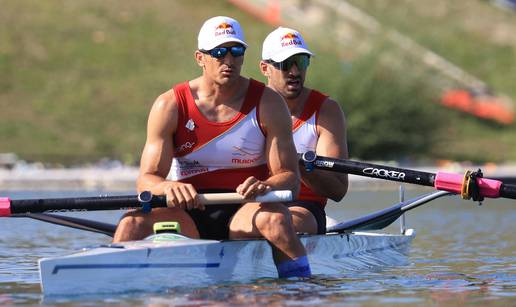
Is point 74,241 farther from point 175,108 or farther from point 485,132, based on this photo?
point 485,132

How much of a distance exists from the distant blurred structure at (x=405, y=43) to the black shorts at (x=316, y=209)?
2628 centimetres

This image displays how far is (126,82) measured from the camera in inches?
1558

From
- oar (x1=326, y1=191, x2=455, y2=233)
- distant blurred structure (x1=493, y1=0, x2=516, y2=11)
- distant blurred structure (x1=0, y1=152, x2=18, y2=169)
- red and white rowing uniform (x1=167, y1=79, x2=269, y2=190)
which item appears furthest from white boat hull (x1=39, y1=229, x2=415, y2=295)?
distant blurred structure (x1=493, y1=0, x2=516, y2=11)

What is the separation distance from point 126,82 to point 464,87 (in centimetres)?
1054

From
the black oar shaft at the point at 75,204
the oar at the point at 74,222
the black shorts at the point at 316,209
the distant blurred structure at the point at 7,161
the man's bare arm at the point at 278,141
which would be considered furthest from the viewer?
the distant blurred structure at the point at 7,161

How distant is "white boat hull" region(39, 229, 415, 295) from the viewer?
756cm

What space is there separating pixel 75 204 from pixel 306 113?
7.01ft

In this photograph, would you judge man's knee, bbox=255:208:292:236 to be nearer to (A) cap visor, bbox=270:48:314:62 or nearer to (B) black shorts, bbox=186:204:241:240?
(B) black shorts, bbox=186:204:241:240

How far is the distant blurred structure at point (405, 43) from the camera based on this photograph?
38922mm

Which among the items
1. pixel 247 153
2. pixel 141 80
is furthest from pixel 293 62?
pixel 141 80

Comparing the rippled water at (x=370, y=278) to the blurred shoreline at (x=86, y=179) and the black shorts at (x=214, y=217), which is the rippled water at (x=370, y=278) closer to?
the black shorts at (x=214, y=217)

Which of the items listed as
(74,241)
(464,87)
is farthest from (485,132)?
(74,241)

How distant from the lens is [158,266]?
7.89 metres

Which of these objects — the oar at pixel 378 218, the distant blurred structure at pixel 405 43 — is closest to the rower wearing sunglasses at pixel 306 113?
the oar at pixel 378 218
